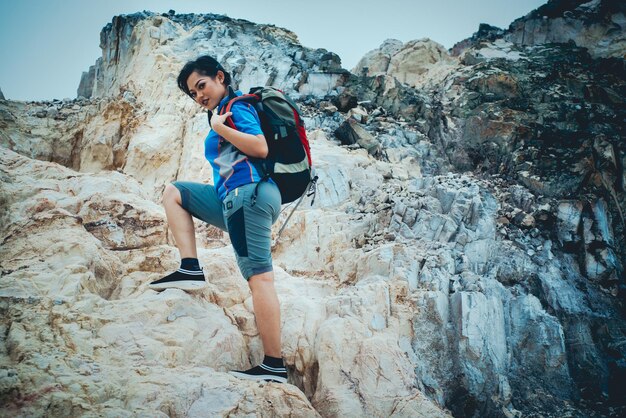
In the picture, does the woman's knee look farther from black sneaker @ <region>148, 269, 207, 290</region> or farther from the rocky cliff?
the rocky cliff

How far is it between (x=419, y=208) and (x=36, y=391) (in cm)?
617

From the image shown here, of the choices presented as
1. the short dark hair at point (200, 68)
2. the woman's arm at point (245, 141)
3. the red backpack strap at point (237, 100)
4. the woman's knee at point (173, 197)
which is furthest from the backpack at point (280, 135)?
the woman's knee at point (173, 197)

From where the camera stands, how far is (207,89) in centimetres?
399

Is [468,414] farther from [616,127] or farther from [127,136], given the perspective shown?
[127,136]

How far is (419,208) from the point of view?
→ 743cm

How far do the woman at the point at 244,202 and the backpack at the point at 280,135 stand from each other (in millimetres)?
79

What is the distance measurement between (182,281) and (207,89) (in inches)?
75.5

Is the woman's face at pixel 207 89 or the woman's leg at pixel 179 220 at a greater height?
the woman's face at pixel 207 89

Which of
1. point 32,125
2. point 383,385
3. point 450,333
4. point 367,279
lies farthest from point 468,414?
point 32,125

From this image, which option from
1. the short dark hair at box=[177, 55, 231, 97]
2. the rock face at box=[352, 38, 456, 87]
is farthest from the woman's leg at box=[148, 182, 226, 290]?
the rock face at box=[352, 38, 456, 87]

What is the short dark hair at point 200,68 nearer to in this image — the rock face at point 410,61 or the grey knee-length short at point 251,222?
the grey knee-length short at point 251,222

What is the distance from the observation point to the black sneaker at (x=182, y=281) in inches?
162

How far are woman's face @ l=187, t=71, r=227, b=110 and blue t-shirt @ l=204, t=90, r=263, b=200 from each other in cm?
Answer: 21

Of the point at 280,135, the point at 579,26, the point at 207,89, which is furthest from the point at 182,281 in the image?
the point at 579,26
